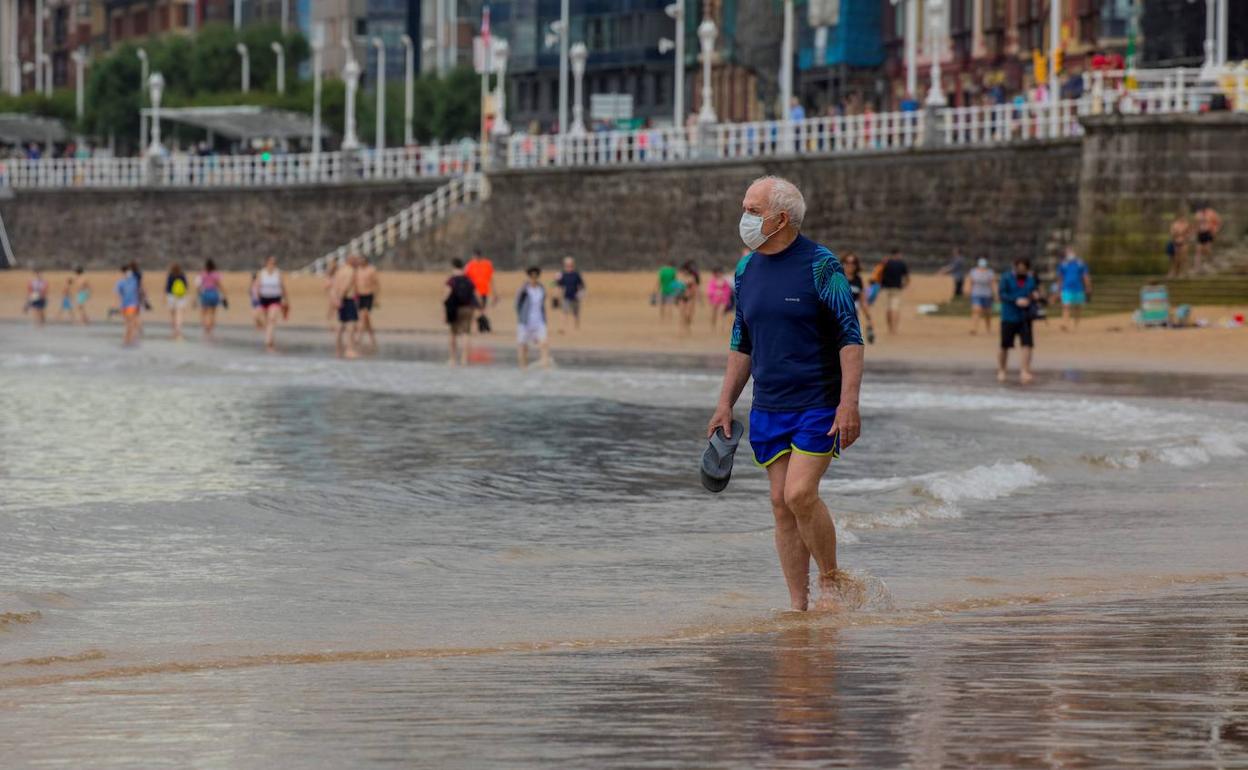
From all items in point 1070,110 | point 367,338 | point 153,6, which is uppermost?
point 153,6

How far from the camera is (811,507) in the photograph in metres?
8.38

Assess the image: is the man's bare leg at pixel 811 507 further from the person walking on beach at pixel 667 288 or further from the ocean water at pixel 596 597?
the person walking on beach at pixel 667 288

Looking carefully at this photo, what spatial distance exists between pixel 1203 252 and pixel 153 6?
269ft

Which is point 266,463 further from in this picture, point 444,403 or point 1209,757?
point 1209,757

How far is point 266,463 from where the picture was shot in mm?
15805

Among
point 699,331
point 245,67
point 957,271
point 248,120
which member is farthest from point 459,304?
point 245,67

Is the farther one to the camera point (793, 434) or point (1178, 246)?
point (1178, 246)

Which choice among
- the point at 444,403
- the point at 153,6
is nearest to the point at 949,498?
the point at 444,403

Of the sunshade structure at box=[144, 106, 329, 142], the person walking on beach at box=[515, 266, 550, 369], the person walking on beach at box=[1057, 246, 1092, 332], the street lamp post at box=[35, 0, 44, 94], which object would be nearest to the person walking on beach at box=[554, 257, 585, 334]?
the person walking on beach at box=[1057, 246, 1092, 332]

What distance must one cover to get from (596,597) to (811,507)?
1.43 meters

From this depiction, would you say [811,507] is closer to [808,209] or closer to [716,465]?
[716,465]

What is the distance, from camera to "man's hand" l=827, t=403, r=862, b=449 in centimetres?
815

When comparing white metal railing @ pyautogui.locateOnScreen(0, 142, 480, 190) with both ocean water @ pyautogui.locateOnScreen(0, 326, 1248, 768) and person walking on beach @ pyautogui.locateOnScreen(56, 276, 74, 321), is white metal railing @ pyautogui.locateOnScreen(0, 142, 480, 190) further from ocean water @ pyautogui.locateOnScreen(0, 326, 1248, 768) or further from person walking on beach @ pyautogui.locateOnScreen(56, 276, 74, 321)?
ocean water @ pyautogui.locateOnScreen(0, 326, 1248, 768)

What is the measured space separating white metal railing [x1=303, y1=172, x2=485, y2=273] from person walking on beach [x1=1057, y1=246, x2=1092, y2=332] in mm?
25682
